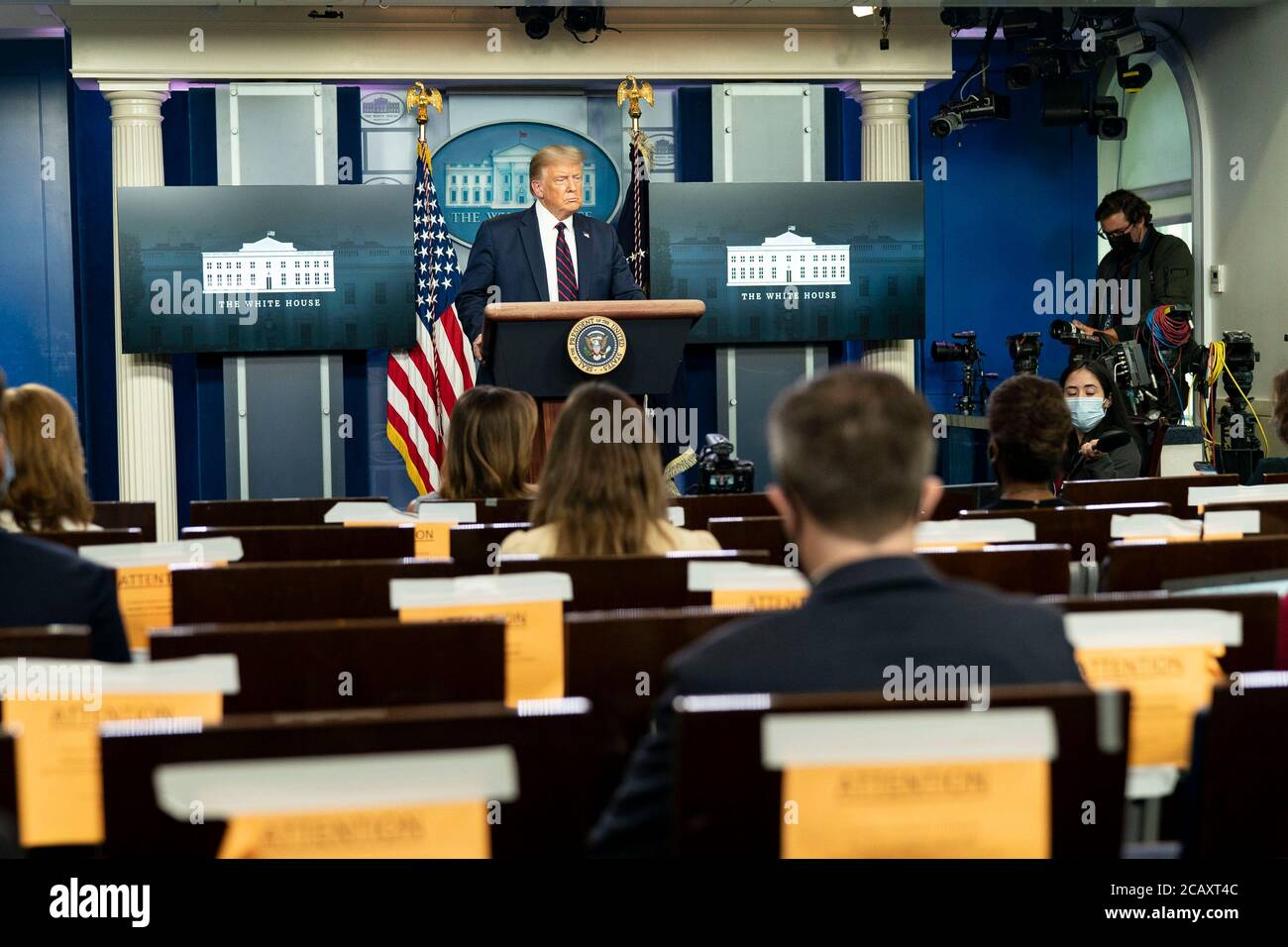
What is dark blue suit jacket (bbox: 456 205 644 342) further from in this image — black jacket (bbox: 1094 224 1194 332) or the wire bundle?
black jacket (bbox: 1094 224 1194 332)

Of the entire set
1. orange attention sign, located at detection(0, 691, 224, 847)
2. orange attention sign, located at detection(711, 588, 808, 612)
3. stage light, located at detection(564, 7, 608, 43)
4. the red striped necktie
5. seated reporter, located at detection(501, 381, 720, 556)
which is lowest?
orange attention sign, located at detection(0, 691, 224, 847)

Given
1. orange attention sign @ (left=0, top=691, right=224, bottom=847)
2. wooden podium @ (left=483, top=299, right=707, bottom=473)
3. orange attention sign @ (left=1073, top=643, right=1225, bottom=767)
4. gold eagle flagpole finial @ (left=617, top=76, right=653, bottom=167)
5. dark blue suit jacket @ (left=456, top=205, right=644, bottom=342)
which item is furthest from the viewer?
gold eagle flagpole finial @ (left=617, top=76, right=653, bottom=167)

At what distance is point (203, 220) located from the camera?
852 centimetres

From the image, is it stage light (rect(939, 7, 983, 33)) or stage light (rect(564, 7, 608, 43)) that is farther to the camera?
stage light (rect(939, 7, 983, 33))

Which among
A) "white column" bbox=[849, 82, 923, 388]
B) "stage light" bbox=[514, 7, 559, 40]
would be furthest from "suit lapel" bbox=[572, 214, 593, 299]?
"white column" bbox=[849, 82, 923, 388]

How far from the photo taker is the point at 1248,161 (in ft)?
31.5

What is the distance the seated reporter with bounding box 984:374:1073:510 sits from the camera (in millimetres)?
3729

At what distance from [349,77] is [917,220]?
3.58 metres

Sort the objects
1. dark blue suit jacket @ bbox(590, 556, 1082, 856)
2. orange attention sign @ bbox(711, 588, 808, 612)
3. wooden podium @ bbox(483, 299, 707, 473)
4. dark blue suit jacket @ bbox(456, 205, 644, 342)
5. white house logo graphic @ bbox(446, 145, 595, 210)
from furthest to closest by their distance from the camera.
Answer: white house logo graphic @ bbox(446, 145, 595, 210), dark blue suit jacket @ bbox(456, 205, 644, 342), wooden podium @ bbox(483, 299, 707, 473), orange attention sign @ bbox(711, 588, 808, 612), dark blue suit jacket @ bbox(590, 556, 1082, 856)

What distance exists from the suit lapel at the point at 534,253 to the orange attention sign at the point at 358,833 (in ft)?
19.3

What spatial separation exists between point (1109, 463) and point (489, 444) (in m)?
3.00

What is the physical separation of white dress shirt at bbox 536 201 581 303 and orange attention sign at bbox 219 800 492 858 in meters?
5.90
